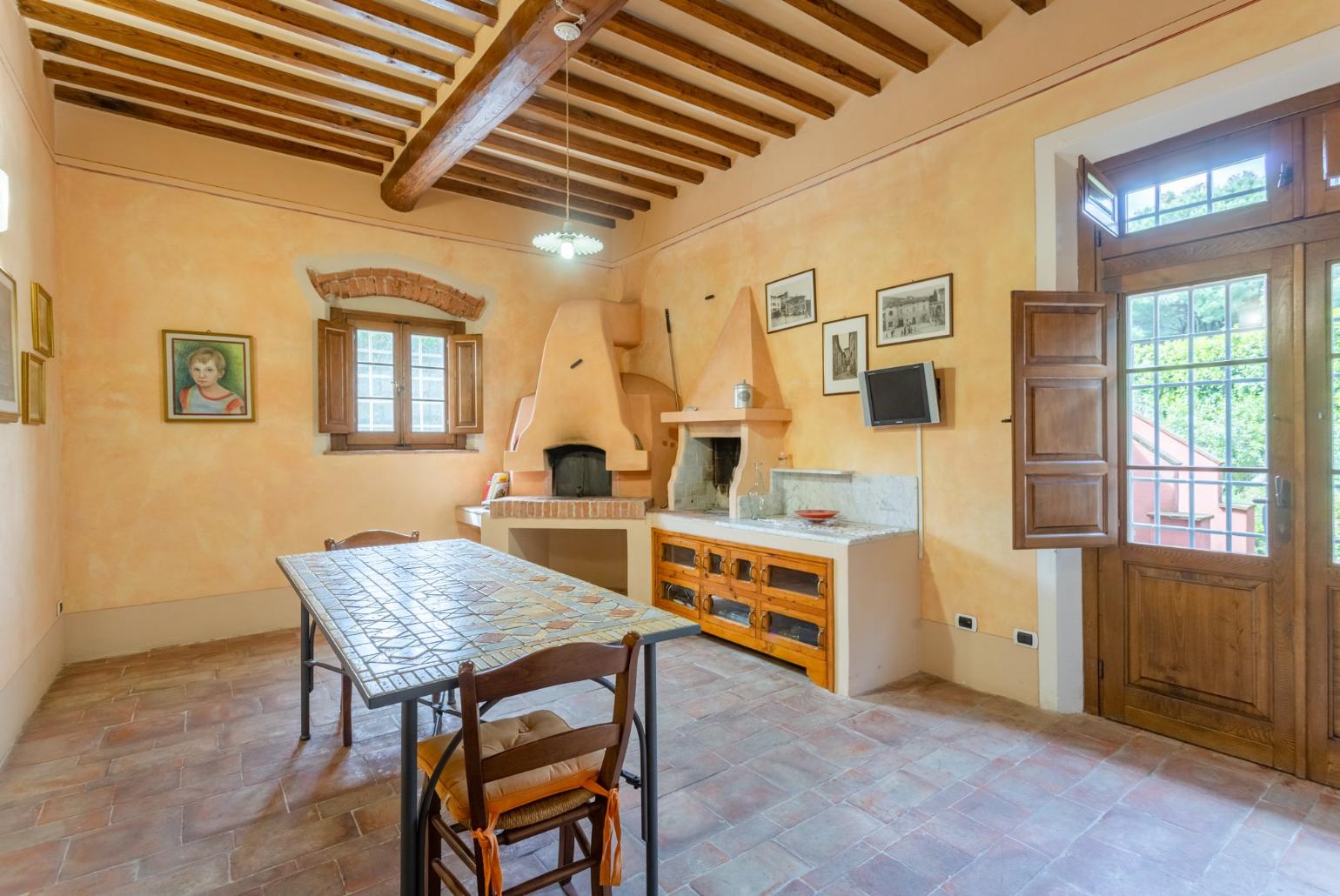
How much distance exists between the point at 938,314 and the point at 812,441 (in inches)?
45.5

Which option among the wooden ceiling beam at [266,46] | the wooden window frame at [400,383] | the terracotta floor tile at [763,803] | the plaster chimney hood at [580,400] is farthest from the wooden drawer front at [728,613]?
the wooden ceiling beam at [266,46]

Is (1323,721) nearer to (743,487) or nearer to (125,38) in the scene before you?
(743,487)

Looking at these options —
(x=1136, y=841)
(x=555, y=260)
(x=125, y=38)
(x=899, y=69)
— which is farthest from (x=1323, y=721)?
(x=125, y=38)

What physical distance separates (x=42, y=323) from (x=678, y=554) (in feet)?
12.7

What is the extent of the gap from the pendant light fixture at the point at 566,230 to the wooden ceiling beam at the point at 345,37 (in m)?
0.70

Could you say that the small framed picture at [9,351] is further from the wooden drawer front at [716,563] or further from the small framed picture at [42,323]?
the wooden drawer front at [716,563]

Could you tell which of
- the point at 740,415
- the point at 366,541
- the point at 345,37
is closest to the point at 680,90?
the point at 345,37

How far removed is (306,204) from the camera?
4691 mm

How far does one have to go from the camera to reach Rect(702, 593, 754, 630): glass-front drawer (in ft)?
13.2

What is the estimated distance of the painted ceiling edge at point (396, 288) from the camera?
479cm

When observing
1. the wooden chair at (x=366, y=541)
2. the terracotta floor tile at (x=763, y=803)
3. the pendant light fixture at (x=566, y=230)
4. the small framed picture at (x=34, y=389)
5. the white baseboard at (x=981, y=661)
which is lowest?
the terracotta floor tile at (x=763, y=803)

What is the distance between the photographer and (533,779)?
5.28ft

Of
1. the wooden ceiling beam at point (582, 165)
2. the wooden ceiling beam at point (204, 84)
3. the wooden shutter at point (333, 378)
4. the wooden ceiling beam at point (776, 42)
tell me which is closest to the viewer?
the wooden ceiling beam at point (776, 42)

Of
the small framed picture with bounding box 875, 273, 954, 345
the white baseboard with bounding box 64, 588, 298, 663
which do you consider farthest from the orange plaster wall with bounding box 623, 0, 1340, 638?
the white baseboard with bounding box 64, 588, 298, 663
